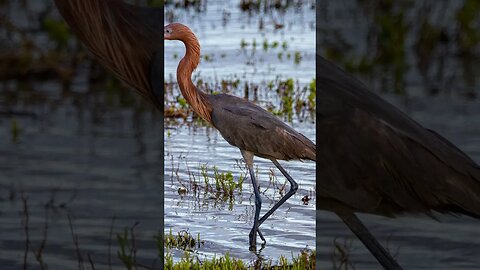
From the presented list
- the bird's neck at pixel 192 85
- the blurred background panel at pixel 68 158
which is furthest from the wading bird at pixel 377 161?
the bird's neck at pixel 192 85

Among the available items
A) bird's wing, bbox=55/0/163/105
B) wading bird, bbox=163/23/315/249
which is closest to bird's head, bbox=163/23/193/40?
wading bird, bbox=163/23/315/249

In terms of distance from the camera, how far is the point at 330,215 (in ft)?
9.70

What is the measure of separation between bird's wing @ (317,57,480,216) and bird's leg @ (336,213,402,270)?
0.12 feet

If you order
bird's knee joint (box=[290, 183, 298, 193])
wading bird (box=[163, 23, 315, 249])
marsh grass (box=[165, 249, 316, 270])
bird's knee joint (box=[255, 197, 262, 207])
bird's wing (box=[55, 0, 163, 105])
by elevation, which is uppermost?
bird's wing (box=[55, 0, 163, 105])

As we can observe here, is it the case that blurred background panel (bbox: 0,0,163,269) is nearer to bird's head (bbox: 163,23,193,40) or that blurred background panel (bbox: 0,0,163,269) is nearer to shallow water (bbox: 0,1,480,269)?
shallow water (bbox: 0,1,480,269)

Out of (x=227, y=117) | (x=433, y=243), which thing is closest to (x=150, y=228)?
(x=433, y=243)

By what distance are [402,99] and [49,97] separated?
42.8 inches

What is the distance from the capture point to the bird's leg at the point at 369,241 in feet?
9.64

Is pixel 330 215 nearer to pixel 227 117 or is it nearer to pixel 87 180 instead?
pixel 87 180

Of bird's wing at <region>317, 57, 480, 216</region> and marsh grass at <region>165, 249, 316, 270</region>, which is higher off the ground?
bird's wing at <region>317, 57, 480, 216</region>

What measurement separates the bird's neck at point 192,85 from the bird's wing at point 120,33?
1.99 metres

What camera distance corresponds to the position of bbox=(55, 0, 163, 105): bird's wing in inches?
121

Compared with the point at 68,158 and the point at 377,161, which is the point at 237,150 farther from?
the point at 377,161

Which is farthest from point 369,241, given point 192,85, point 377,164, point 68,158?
point 192,85
